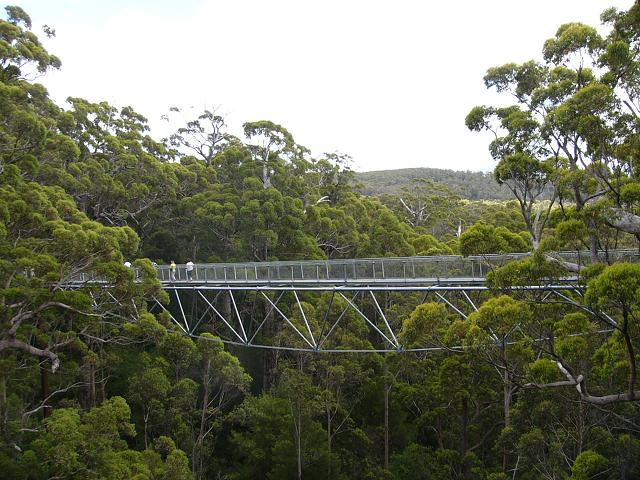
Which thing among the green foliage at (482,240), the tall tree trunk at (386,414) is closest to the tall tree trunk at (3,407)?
the green foliage at (482,240)

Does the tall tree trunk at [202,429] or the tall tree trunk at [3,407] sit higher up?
the tall tree trunk at [3,407]

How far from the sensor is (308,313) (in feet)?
61.7

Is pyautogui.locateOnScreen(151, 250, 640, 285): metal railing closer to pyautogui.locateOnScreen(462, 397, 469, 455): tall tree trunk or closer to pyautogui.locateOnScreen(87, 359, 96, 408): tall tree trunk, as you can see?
pyautogui.locateOnScreen(87, 359, 96, 408): tall tree trunk

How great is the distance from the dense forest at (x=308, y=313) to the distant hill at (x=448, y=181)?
5072cm

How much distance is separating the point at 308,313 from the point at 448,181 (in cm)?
8154

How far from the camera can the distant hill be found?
78.1 metres

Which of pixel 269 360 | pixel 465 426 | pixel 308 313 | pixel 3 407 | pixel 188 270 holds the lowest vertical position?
pixel 465 426

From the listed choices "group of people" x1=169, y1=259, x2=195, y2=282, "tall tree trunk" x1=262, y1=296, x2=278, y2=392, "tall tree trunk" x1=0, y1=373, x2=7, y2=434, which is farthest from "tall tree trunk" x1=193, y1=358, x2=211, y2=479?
"tall tree trunk" x1=0, y1=373, x2=7, y2=434

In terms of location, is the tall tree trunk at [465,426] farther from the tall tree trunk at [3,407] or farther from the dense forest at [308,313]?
the tall tree trunk at [3,407]

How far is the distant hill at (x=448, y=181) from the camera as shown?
78119mm

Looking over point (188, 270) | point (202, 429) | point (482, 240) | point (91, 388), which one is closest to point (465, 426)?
point (202, 429)

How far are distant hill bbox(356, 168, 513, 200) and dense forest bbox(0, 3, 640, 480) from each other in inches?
1997

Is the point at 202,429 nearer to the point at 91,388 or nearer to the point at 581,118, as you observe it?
the point at 91,388

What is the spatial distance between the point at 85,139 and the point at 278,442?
47.2 ft
